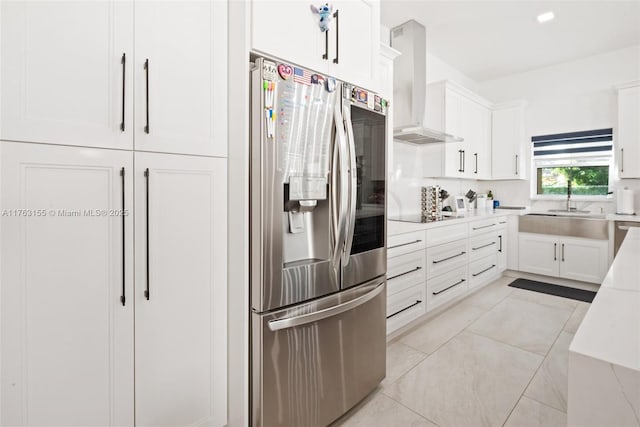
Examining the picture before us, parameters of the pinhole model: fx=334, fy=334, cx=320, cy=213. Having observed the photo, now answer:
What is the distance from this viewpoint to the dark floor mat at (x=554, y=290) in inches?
146

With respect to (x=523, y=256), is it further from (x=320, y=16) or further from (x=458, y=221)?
(x=320, y=16)

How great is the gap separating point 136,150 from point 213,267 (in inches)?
22.5

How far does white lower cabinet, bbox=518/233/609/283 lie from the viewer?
12.5 feet

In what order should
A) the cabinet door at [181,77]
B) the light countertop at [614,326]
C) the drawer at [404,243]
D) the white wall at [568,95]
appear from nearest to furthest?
the light countertop at [614,326] < the cabinet door at [181,77] < the drawer at [404,243] < the white wall at [568,95]

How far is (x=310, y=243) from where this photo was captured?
1.56m

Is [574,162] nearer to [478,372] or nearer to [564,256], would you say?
[564,256]

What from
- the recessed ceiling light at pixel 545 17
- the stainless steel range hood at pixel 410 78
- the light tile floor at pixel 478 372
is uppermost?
the recessed ceiling light at pixel 545 17

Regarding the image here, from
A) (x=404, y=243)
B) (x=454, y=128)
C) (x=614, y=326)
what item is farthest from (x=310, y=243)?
(x=454, y=128)

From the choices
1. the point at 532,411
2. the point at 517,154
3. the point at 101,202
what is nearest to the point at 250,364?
the point at 101,202

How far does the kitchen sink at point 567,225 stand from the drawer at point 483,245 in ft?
1.64

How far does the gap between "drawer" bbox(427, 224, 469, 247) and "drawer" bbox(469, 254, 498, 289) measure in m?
0.43

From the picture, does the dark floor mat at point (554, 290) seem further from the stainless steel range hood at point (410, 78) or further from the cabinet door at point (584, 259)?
the stainless steel range hood at point (410, 78)

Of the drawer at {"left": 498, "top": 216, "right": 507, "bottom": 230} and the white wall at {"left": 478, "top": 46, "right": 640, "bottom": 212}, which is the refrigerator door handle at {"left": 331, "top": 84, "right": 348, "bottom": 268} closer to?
the drawer at {"left": 498, "top": 216, "right": 507, "bottom": 230}

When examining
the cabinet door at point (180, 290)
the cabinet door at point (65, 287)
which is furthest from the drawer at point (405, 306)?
the cabinet door at point (65, 287)
